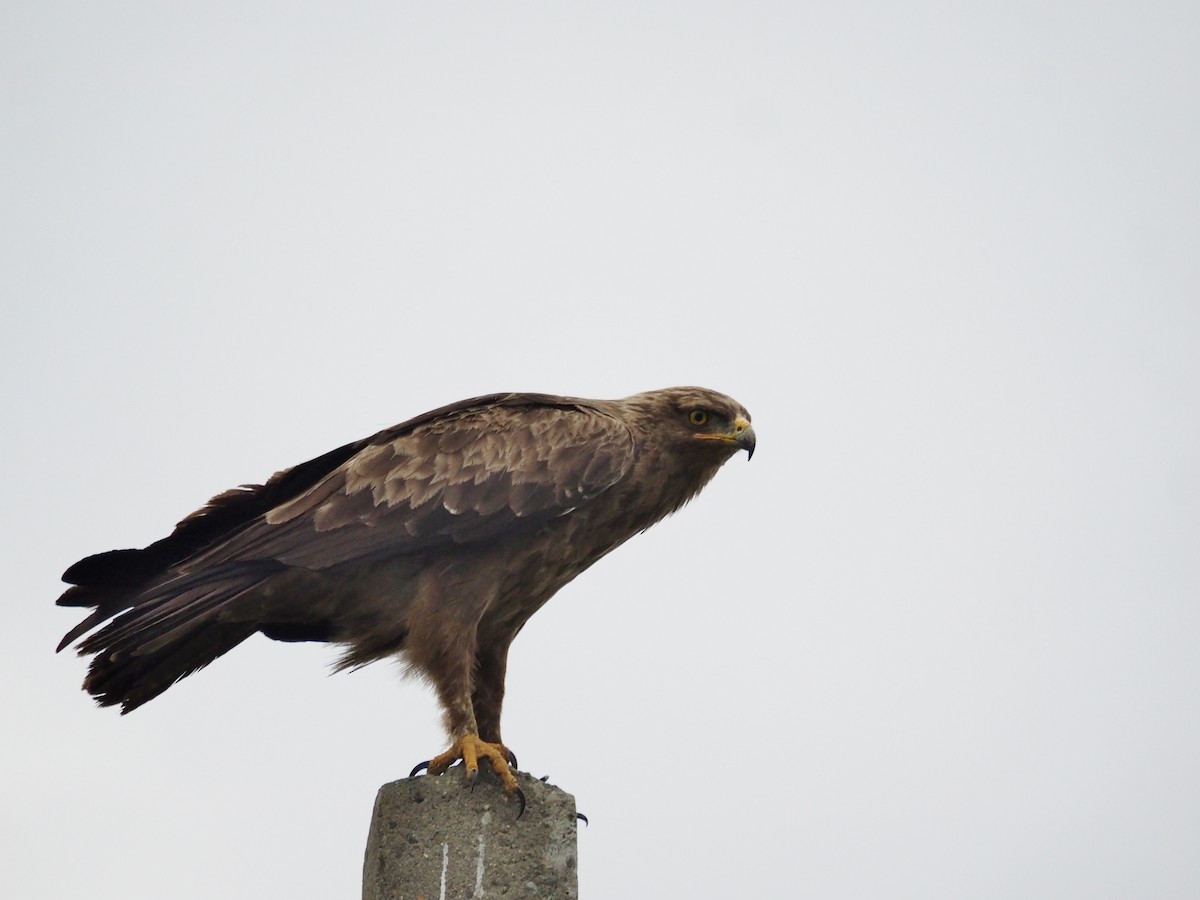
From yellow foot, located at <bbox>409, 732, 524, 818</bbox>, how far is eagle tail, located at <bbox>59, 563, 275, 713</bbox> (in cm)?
122

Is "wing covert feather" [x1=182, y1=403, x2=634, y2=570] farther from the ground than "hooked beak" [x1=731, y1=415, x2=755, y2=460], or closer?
closer

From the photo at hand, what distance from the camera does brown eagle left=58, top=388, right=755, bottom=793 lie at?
6.21 m

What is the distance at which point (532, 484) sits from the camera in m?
6.64

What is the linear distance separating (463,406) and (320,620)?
1269 mm

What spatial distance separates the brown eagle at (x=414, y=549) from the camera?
6.21 metres

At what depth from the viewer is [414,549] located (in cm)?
650

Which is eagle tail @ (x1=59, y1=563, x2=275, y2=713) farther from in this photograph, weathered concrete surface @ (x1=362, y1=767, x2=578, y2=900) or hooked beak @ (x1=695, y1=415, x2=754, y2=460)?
hooked beak @ (x1=695, y1=415, x2=754, y2=460)

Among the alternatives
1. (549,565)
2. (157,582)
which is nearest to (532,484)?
(549,565)

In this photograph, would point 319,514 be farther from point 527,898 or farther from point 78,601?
point 527,898

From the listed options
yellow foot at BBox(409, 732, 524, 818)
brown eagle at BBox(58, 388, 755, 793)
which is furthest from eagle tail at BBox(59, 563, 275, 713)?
yellow foot at BBox(409, 732, 524, 818)

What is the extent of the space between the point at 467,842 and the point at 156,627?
1.75 metres

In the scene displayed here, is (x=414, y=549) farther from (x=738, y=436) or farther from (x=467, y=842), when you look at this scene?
(x=738, y=436)

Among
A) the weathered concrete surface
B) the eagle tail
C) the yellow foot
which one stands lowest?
the weathered concrete surface

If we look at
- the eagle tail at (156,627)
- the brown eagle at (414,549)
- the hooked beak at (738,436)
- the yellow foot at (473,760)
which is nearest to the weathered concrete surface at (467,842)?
the yellow foot at (473,760)
